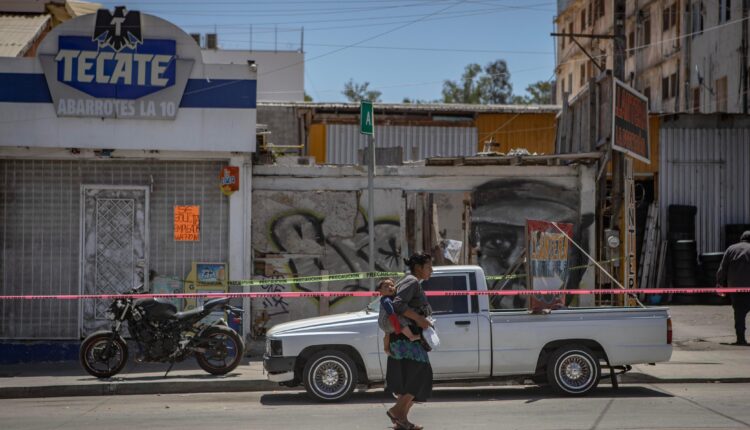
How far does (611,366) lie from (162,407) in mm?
5456

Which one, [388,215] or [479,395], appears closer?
[479,395]

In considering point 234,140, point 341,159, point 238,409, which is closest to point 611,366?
point 238,409

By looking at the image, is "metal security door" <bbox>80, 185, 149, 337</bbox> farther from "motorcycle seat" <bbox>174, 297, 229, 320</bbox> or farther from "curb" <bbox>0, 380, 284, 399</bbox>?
"curb" <bbox>0, 380, 284, 399</bbox>

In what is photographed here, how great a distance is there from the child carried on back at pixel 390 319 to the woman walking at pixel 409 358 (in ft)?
0.17

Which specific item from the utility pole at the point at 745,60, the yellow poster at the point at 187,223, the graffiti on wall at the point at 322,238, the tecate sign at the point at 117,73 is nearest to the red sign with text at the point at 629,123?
the graffiti on wall at the point at 322,238

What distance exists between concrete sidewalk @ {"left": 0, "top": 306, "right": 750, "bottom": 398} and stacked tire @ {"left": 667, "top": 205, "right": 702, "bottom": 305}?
785 centimetres

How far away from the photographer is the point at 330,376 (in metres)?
10.8

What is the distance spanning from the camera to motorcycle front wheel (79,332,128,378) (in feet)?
42.0

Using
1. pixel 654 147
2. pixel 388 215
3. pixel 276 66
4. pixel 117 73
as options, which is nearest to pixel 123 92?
pixel 117 73

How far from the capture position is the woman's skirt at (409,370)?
8.48 m

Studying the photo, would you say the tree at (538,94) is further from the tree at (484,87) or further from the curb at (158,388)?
the curb at (158,388)

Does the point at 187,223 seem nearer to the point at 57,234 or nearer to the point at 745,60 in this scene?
the point at 57,234

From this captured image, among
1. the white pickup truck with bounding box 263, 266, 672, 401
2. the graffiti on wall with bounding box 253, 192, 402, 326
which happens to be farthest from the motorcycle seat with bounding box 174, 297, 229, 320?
the graffiti on wall with bounding box 253, 192, 402, 326

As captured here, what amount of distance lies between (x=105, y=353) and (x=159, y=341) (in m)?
0.81
